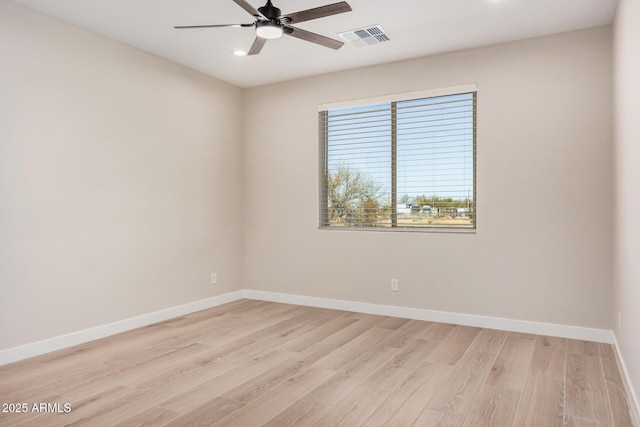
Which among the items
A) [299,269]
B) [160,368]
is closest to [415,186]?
[299,269]

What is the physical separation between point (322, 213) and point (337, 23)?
7.08 feet

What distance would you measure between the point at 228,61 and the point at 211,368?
3016mm

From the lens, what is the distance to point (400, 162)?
452 centimetres

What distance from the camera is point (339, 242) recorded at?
4.80m

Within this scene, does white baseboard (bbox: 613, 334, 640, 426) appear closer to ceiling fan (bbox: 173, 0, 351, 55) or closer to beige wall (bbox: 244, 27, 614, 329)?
beige wall (bbox: 244, 27, 614, 329)

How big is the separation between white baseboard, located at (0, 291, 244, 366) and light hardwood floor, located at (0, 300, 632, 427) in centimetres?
10

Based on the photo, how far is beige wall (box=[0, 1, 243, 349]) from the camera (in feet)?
10.4

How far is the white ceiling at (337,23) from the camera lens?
3.19 meters

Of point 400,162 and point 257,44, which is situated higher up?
point 257,44

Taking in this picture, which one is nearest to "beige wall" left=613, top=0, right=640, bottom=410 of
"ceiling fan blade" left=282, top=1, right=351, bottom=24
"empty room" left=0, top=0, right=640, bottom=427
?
"empty room" left=0, top=0, right=640, bottom=427

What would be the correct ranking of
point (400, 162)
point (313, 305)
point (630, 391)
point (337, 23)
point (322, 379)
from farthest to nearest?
1. point (313, 305)
2. point (400, 162)
3. point (337, 23)
4. point (322, 379)
5. point (630, 391)

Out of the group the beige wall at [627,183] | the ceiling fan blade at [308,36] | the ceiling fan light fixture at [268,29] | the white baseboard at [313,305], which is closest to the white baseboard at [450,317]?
the white baseboard at [313,305]

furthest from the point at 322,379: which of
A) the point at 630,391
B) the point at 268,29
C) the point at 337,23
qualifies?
the point at 337,23

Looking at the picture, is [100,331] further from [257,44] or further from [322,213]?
[257,44]
